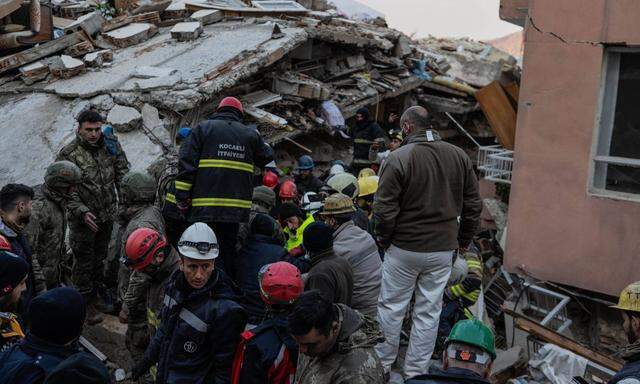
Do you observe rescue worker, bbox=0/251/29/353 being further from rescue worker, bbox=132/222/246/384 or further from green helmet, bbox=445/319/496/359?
green helmet, bbox=445/319/496/359

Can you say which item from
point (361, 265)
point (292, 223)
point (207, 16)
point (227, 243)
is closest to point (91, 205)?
point (227, 243)

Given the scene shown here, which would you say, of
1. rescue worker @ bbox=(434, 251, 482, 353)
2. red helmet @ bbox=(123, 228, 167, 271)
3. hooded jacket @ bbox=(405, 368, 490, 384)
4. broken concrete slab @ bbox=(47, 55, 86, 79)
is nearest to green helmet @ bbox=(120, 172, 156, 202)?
red helmet @ bbox=(123, 228, 167, 271)

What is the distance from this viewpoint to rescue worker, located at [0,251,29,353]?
3.49m

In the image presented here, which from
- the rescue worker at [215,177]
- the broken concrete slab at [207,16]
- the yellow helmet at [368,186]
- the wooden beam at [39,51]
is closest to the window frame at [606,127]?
the yellow helmet at [368,186]

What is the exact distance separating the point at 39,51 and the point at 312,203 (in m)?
6.25

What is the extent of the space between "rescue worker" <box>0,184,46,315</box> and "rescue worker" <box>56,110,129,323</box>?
1416 millimetres

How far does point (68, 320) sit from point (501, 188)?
27.5ft

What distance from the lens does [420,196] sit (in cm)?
501

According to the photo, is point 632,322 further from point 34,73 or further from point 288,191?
point 34,73

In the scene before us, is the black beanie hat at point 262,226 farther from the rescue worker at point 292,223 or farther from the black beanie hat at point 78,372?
the black beanie hat at point 78,372

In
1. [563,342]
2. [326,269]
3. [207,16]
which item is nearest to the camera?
[326,269]

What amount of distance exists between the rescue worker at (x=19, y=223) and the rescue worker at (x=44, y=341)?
187cm

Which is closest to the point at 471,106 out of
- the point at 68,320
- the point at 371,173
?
the point at 371,173

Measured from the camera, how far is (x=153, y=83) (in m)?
8.89
